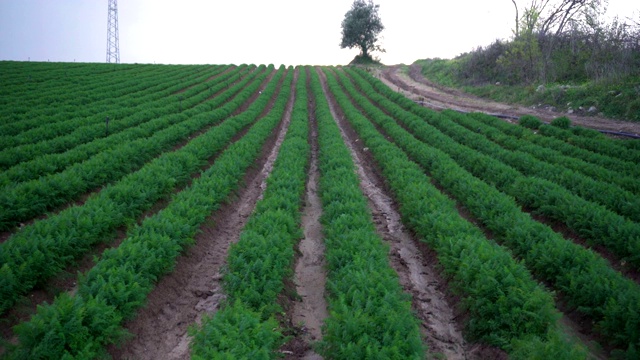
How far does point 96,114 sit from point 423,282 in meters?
21.8

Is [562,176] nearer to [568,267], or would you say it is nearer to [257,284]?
[568,267]

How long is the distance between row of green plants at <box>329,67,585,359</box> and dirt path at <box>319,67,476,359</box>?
0.30m

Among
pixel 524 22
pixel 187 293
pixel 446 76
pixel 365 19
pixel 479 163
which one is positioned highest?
pixel 365 19

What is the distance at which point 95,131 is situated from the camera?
18203mm

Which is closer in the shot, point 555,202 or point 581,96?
point 555,202

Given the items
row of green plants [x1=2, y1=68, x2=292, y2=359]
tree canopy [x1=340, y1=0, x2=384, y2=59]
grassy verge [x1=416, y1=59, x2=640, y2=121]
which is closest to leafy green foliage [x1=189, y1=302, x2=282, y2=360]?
row of green plants [x1=2, y1=68, x2=292, y2=359]

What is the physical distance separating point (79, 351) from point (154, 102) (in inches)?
1018

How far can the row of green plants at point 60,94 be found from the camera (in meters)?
22.1

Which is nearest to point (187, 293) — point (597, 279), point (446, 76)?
point (597, 279)

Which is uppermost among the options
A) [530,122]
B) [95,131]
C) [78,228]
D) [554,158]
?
[530,122]

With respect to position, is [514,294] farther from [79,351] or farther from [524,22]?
[524,22]

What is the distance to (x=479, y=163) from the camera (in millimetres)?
14656

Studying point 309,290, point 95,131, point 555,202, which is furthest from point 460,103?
point 309,290

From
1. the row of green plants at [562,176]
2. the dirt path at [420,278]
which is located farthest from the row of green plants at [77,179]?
the row of green plants at [562,176]
